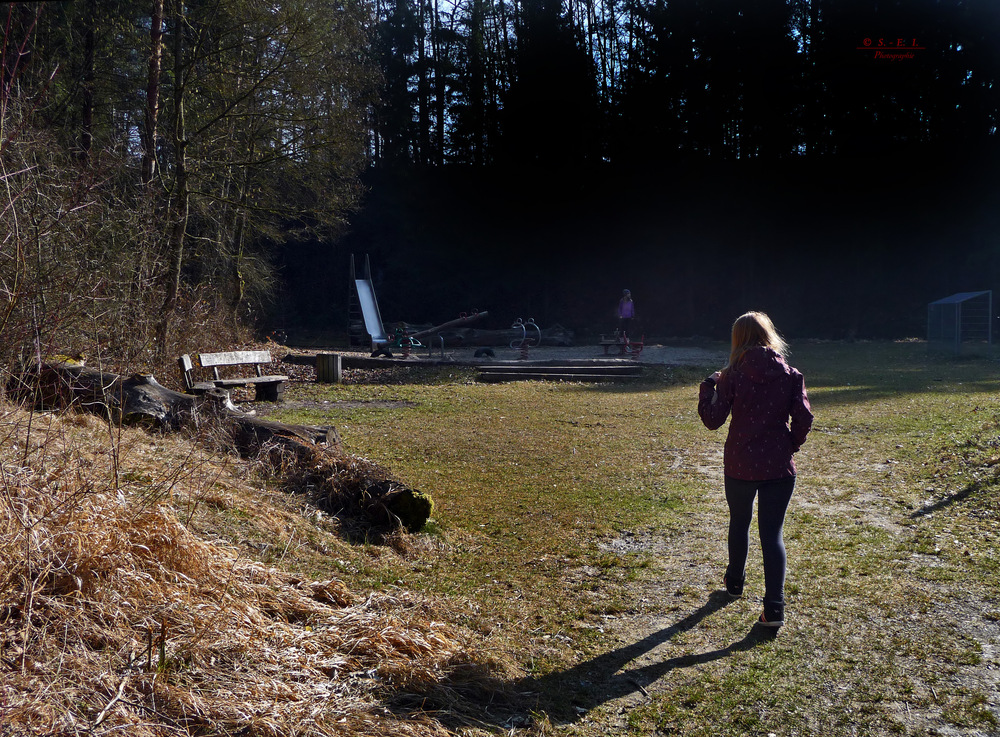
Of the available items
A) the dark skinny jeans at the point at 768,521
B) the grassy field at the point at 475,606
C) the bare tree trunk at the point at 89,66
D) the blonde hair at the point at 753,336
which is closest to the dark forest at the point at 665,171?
the bare tree trunk at the point at 89,66

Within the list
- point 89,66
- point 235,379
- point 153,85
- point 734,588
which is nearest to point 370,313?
point 89,66

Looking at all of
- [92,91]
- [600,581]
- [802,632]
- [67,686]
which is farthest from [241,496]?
[92,91]

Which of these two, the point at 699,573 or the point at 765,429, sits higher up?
the point at 765,429

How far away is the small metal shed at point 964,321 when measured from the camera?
20.7m

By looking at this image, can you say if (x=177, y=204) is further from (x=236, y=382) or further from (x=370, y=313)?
(x=370, y=313)

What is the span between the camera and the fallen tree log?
18.2 feet

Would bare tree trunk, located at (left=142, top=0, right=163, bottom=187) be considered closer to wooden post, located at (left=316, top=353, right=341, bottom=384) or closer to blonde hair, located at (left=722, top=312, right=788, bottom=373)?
wooden post, located at (left=316, top=353, right=341, bottom=384)

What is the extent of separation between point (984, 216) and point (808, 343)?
12.0 meters

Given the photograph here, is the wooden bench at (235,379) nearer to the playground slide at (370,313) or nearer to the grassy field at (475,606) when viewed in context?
the grassy field at (475,606)

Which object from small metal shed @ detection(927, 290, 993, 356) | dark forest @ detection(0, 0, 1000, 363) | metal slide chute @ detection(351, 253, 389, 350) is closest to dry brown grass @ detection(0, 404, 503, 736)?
metal slide chute @ detection(351, 253, 389, 350)

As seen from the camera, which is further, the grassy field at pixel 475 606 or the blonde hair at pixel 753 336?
the blonde hair at pixel 753 336

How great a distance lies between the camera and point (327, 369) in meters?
16.2

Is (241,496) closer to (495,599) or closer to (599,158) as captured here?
(495,599)

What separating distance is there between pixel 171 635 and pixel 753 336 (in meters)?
3.05
